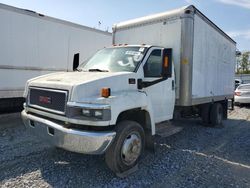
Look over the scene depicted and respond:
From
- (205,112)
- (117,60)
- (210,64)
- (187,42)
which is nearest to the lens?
(117,60)

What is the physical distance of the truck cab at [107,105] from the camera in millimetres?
3646

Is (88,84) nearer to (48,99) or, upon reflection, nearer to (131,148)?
(48,99)

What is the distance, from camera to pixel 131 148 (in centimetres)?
421

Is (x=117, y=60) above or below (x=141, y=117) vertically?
above

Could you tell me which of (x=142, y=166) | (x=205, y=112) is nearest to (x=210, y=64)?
(x=205, y=112)

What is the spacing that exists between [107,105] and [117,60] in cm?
156

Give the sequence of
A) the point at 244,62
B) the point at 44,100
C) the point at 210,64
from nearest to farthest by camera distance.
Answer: the point at 44,100 → the point at 210,64 → the point at 244,62

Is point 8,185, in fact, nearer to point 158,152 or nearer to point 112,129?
point 112,129

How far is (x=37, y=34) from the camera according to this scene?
7836 millimetres

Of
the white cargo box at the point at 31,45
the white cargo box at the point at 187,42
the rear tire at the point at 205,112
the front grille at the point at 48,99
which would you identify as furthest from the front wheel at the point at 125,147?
the white cargo box at the point at 31,45

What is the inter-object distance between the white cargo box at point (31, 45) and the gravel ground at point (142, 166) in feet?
6.05

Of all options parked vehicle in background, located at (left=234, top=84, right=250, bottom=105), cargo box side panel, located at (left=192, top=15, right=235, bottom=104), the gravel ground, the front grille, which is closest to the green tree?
parked vehicle in background, located at (left=234, top=84, right=250, bottom=105)

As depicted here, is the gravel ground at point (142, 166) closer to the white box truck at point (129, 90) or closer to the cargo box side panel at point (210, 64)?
the white box truck at point (129, 90)

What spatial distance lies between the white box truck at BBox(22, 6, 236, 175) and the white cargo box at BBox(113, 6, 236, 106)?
0.02 meters
